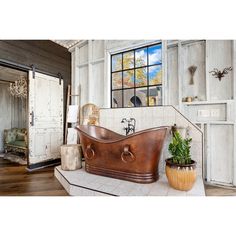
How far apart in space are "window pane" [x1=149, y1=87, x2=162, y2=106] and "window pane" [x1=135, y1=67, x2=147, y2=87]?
12 cm

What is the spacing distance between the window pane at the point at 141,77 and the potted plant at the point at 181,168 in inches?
29.3

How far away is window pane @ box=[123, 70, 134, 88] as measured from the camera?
1.85 m

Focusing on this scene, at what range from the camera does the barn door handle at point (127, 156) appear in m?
1.52

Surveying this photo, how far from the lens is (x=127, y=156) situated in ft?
5.07

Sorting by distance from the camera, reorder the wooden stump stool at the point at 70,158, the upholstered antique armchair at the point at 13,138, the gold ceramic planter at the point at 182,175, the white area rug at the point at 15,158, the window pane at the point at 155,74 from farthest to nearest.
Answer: the upholstered antique armchair at the point at 13,138
the white area rug at the point at 15,158
the wooden stump stool at the point at 70,158
the window pane at the point at 155,74
the gold ceramic planter at the point at 182,175

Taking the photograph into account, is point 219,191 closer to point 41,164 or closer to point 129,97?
point 129,97

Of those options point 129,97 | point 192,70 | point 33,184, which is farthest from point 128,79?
point 33,184

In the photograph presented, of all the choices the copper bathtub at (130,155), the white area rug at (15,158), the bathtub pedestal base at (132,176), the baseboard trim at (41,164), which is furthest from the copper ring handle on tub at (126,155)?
the white area rug at (15,158)

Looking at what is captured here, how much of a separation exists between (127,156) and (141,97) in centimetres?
72


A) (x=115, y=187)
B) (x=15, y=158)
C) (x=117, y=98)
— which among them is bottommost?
(x=15, y=158)

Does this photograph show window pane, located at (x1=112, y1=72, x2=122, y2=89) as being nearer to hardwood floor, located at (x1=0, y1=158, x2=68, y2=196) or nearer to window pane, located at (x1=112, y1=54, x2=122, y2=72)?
window pane, located at (x1=112, y1=54, x2=122, y2=72)

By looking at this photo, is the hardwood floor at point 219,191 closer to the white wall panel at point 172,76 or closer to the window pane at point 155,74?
the white wall panel at point 172,76

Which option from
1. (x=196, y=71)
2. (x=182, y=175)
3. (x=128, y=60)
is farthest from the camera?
(x=128, y=60)

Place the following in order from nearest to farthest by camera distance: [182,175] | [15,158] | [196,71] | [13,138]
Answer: [182,175] < [196,71] < [15,158] < [13,138]
